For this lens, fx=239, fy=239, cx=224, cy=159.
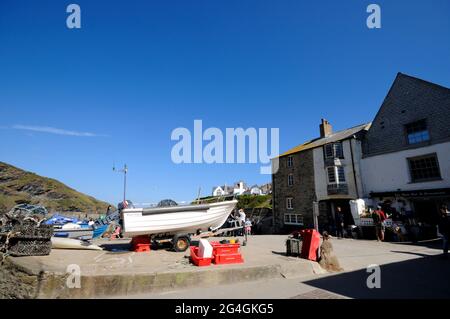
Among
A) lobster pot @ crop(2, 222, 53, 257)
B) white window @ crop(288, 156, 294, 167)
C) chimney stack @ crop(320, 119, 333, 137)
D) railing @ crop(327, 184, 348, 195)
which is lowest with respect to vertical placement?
lobster pot @ crop(2, 222, 53, 257)

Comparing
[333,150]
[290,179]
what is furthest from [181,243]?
[290,179]

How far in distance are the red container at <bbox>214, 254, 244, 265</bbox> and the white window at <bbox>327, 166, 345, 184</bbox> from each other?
1857 cm

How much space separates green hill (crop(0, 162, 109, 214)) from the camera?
3378 inches

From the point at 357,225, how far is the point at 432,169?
678 cm

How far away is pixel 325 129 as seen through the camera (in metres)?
30.4

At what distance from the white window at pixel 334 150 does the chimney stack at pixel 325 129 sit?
618 cm

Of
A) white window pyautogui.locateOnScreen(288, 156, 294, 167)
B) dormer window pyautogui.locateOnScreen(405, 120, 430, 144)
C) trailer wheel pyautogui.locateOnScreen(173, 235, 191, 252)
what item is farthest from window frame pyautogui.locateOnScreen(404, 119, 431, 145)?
trailer wheel pyautogui.locateOnScreen(173, 235, 191, 252)

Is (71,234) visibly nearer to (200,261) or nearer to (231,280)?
(200,261)

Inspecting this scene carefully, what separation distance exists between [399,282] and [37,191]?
386 ft

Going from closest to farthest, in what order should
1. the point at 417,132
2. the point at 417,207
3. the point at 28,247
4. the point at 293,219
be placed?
the point at 28,247 < the point at 417,207 < the point at 417,132 < the point at 293,219

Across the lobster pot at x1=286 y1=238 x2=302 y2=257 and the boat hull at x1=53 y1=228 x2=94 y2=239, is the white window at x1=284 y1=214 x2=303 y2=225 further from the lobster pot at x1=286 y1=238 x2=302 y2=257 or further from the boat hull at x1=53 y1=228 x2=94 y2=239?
the boat hull at x1=53 y1=228 x2=94 y2=239

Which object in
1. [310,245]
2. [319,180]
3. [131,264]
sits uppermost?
[319,180]

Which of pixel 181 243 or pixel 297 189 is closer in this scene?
pixel 181 243
